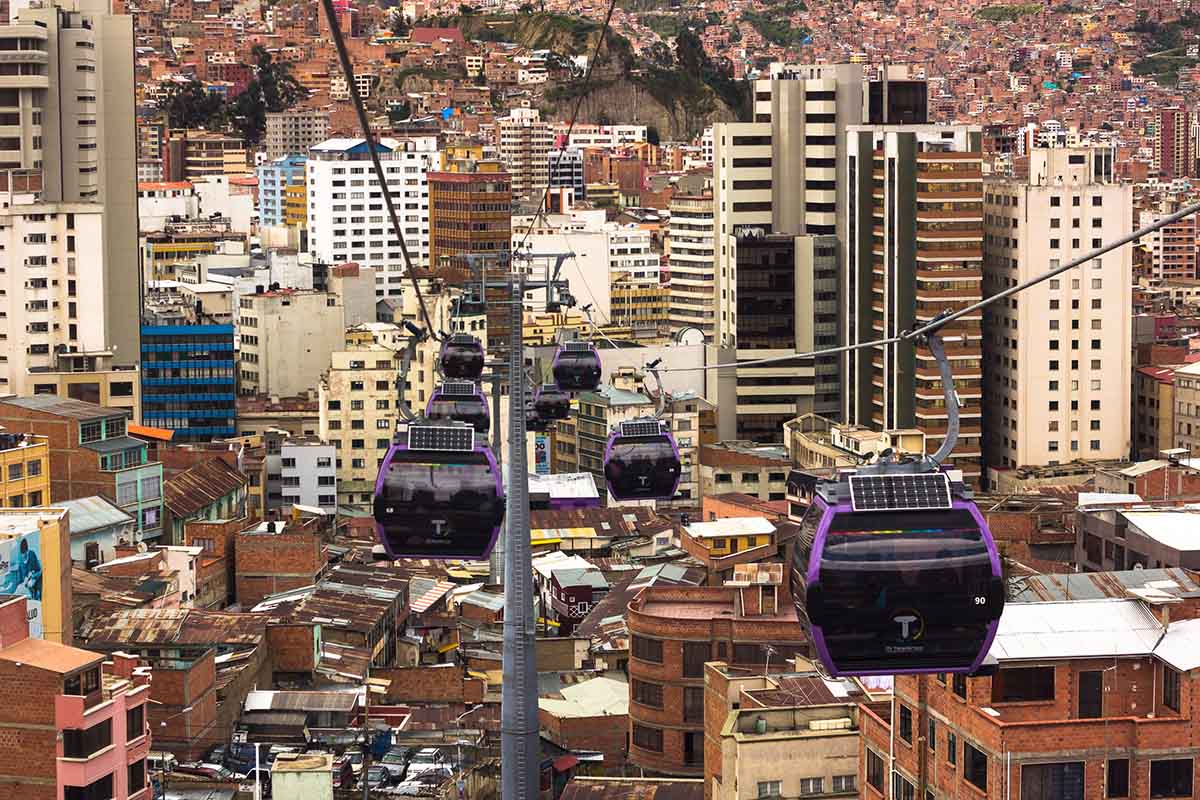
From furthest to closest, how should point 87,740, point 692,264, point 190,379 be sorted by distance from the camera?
point 692,264 → point 190,379 → point 87,740

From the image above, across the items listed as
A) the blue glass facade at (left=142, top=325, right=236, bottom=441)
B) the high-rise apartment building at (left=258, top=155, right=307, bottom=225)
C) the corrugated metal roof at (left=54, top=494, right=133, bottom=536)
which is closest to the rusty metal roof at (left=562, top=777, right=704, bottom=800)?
the corrugated metal roof at (left=54, top=494, right=133, bottom=536)

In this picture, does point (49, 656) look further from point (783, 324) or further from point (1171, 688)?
point (783, 324)

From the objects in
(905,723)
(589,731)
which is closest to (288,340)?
(589,731)

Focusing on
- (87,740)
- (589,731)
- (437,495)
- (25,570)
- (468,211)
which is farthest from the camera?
(468,211)

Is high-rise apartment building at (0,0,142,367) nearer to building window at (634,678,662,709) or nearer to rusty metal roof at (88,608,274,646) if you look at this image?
rusty metal roof at (88,608,274,646)

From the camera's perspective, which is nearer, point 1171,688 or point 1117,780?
point 1117,780
